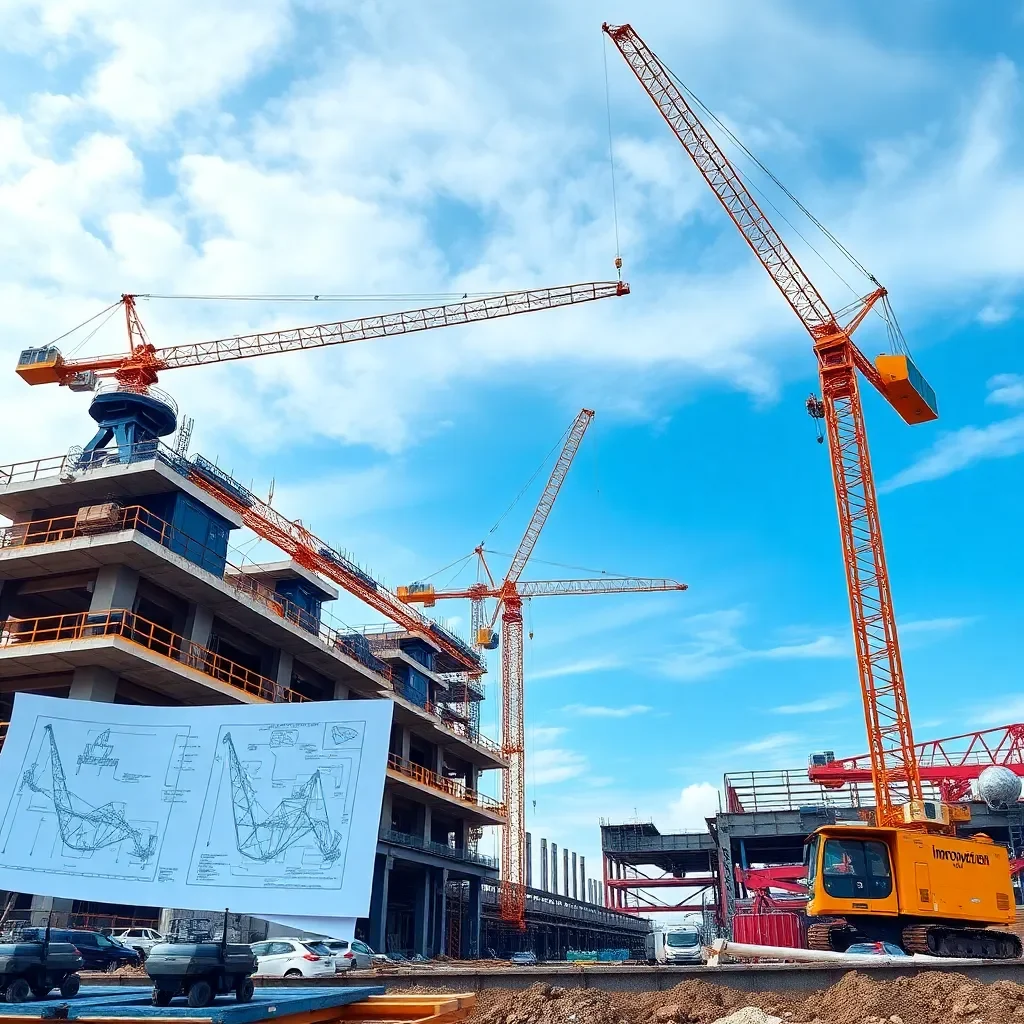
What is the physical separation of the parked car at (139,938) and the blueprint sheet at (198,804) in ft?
63.3

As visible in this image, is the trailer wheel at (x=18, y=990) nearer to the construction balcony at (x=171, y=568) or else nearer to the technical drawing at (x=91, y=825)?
the technical drawing at (x=91, y=825)

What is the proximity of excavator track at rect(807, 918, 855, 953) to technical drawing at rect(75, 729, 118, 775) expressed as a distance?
2084 cm

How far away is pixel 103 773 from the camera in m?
7.44

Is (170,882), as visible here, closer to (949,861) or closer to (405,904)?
(949,861)

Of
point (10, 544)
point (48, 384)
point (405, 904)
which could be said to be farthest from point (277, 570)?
point (405, 904)

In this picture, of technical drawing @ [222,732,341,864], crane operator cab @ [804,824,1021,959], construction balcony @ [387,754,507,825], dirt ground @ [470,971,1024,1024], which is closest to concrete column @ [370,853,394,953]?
construction balcony @ [387,754,507,825]

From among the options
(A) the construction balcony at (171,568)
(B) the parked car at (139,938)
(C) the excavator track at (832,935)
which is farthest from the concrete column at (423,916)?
(C) the excavator track at (832,935)

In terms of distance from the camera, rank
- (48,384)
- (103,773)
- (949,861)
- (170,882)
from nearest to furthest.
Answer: (170,882) < (103,773) < (949,861) < (48,384)

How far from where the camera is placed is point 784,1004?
1161 centimetres

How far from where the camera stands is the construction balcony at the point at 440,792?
143 feet

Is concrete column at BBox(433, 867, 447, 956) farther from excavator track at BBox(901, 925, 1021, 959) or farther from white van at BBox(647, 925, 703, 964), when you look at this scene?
excavator track at BBox(901, 925, 1021, 959)

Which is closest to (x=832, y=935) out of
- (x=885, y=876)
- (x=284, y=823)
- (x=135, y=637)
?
(x=885, y=876)

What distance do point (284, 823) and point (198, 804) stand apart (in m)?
0.81

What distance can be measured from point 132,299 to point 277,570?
17.0 m
